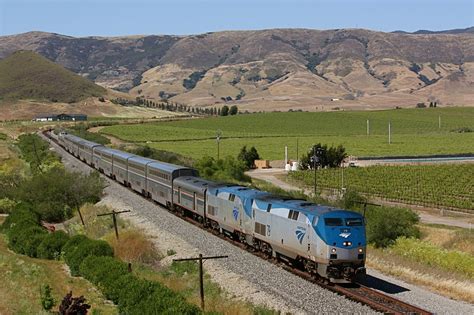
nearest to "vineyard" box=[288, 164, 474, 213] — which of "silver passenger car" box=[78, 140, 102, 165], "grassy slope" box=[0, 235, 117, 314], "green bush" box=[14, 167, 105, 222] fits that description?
"silver passenger car" box=[78, 140, 102, 165]

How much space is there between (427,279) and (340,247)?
705cm

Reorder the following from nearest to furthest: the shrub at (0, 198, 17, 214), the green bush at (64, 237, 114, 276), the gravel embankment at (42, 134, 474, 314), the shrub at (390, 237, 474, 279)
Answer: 1. the gravel embankment at (42, 134, 474, 314)
2. the green bush at (64, 237, 114, 276)
3. the shrub at (390, 237, 474, 279)
4. the shrub at (0, 198, 17, 214)

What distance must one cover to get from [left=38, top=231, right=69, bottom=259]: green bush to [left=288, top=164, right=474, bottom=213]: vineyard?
42309mm

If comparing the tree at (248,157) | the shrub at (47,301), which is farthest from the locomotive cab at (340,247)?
the tree at (248,157)

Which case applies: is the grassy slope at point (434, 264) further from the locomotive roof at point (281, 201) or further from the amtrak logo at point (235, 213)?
the amtrak logo at point (235, 213)

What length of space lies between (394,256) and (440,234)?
11.2 metres

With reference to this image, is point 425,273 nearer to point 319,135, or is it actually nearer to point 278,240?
point 278,240

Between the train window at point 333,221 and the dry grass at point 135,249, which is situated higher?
the train window at point 333,221

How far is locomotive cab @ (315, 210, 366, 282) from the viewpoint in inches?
1145

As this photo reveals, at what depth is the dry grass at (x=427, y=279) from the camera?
1208 inches

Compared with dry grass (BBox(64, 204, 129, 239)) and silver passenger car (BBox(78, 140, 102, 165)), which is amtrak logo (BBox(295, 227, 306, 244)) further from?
silver passenger car (BBox(78, 140, 102, 165))

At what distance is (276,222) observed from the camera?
109 ft

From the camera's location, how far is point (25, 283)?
33719mm

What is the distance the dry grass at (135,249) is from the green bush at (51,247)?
3.01 metres
